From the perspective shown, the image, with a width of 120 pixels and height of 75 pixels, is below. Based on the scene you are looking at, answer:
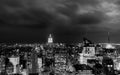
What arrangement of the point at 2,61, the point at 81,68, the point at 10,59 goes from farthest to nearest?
the point at 10,59
the point at 2,61
the point at 81,68

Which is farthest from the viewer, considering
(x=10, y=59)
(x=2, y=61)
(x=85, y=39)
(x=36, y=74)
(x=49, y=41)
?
(x=49, y=41)

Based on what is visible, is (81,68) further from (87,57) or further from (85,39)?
(85,39)

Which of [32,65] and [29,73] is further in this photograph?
[32,65]

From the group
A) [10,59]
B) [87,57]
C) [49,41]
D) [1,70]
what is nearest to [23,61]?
[10,59]

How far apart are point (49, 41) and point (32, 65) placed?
71313 millimetres

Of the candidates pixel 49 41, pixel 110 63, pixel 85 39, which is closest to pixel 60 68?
pixel 110 63

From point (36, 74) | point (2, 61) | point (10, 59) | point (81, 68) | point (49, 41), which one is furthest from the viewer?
point (49, 41)

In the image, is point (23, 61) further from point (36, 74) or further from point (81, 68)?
point (81, 68)

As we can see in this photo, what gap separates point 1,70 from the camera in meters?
74.0

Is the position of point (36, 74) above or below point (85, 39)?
below

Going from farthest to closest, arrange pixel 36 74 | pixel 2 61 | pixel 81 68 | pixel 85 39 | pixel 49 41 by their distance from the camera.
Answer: pixel 49 41
pixel 85 39
pixel 2 61
pixel 36 74
pixel 81 68

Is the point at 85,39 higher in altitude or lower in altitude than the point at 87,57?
higher

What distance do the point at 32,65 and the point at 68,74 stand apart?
17.6m

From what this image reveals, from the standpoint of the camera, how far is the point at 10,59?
85.8 meters
